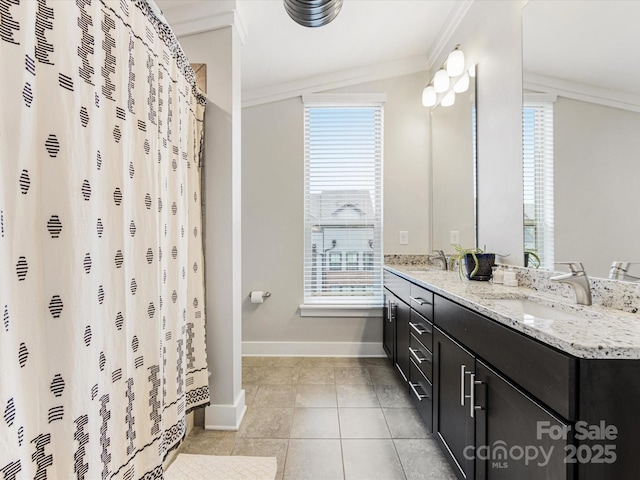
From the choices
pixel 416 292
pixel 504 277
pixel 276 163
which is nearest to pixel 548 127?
pixel 504 277

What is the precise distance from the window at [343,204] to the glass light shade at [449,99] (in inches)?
24.1

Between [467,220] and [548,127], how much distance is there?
923 mm

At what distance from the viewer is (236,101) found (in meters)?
2.02

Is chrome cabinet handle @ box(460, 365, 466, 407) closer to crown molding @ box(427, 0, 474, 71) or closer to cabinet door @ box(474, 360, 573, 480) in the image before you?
cabinet door @ box(474, 360, 573, 480)

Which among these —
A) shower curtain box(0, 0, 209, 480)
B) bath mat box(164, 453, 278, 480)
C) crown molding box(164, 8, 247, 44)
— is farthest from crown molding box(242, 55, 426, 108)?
bath mat box(164, 453, 278, 480)

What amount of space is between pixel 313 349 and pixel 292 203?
146cm

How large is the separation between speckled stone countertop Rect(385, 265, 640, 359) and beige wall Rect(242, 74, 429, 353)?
1.62m

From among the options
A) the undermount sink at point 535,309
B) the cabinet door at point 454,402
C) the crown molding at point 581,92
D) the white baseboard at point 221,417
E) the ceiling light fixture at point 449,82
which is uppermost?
the ceiling light fixture at point 449,82

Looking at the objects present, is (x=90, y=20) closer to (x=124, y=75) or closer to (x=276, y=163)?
(x=124, y=75)

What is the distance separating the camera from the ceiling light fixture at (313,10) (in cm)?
Result: 166

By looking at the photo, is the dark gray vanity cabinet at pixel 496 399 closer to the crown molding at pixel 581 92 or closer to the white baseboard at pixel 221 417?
the crown molding at pixel 581 92

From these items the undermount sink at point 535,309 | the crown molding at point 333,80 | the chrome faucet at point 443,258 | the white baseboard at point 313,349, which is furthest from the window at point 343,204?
the undermount sink at point 535,309

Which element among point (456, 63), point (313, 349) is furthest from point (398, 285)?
point (456, 63)

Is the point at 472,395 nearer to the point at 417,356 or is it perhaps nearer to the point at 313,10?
the point at 417,356
